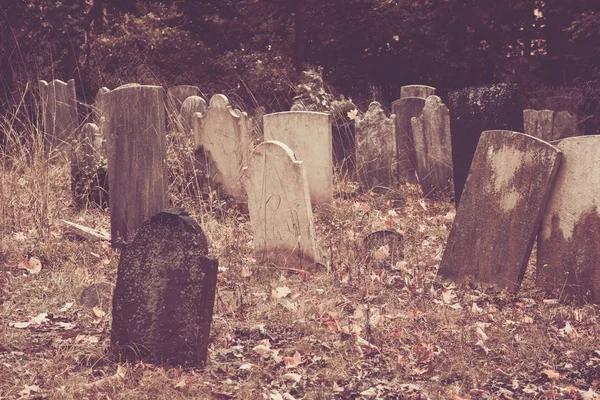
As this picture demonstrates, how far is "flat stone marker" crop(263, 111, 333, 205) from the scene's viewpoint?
801cm

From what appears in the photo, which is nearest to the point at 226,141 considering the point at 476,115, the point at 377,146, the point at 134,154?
the point at 377,146

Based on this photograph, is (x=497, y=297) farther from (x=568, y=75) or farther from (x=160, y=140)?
(x=568, y=75)

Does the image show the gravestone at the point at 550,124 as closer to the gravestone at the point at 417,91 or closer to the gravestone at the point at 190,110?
the gravestone at the point at 417,91

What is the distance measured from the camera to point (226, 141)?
8328mm

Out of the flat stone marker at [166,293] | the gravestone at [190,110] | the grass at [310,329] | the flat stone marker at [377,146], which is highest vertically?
the gravestone at [190,110]

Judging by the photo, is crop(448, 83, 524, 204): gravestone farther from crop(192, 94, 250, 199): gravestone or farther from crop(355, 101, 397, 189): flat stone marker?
crop(192, 94, 250, 199): gravestone

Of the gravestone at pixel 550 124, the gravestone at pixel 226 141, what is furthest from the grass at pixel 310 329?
the gravestone at pixel 550 124

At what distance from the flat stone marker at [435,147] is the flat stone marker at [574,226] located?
3295mm

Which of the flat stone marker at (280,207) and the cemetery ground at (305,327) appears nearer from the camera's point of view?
the cemetery ground at (305,327)

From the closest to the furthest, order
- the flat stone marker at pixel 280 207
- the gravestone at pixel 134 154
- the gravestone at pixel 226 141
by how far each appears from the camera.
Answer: the flat stone marker at pixel 280 207, the gravestone at pixel 134 154, the gravestone at pixel 226 141

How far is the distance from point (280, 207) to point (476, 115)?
241cm

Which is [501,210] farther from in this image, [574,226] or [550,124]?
A: [550,124]

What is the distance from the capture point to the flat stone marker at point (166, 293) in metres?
4.14

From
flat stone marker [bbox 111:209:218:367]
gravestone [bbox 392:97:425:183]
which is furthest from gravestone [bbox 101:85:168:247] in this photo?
gravestone [bbox 392:97:425:183]
